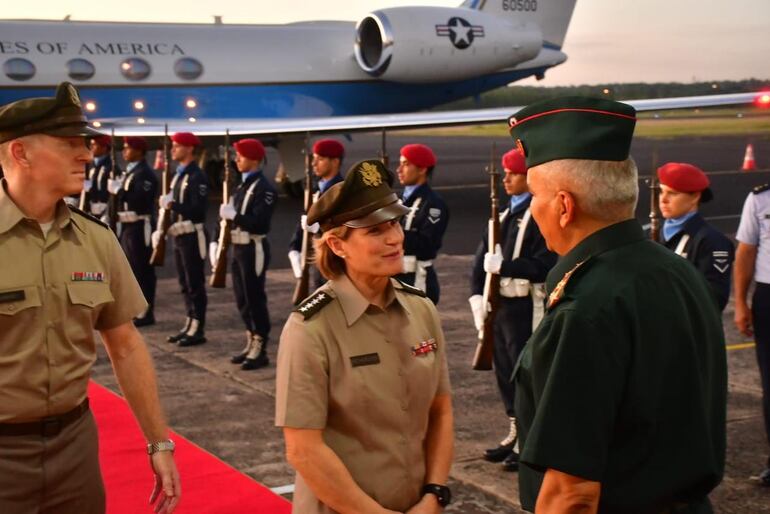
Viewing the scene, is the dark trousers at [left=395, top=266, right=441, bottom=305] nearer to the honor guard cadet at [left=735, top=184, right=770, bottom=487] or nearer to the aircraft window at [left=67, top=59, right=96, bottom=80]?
the honor guard cadet at [left=735, top=184, right=770, bottom=487]

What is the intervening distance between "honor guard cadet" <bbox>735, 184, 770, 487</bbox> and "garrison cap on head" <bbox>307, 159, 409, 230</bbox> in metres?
3.34

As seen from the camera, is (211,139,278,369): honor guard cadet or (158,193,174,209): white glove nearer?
(211,139,278,369): honor guard cadet

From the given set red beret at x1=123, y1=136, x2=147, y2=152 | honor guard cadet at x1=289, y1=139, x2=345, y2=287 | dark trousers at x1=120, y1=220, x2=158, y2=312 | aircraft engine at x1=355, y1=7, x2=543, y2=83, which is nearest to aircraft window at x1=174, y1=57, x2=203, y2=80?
aircraft engine at x1=355, y1=7, x2=543, y2=83

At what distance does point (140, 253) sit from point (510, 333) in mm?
5277

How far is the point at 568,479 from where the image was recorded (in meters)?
2.23

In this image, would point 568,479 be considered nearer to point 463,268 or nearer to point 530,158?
point 530,158

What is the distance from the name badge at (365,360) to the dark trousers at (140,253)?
786 centimetres

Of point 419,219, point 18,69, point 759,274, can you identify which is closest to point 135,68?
point 18,69

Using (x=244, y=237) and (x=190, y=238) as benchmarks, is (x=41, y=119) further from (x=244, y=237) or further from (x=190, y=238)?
(x=190, y=238)

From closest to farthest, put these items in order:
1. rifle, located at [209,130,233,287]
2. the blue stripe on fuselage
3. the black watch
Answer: the black watch < rifle, located at [209,130,233,287] < the blue stripe on fuselage

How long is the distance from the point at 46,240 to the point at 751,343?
7.33 m

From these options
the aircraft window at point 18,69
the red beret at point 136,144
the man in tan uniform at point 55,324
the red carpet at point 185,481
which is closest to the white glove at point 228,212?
the red beret at point 136,144

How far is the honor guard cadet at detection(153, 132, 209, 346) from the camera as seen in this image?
31.8ft

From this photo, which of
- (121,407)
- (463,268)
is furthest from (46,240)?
(463,268)
